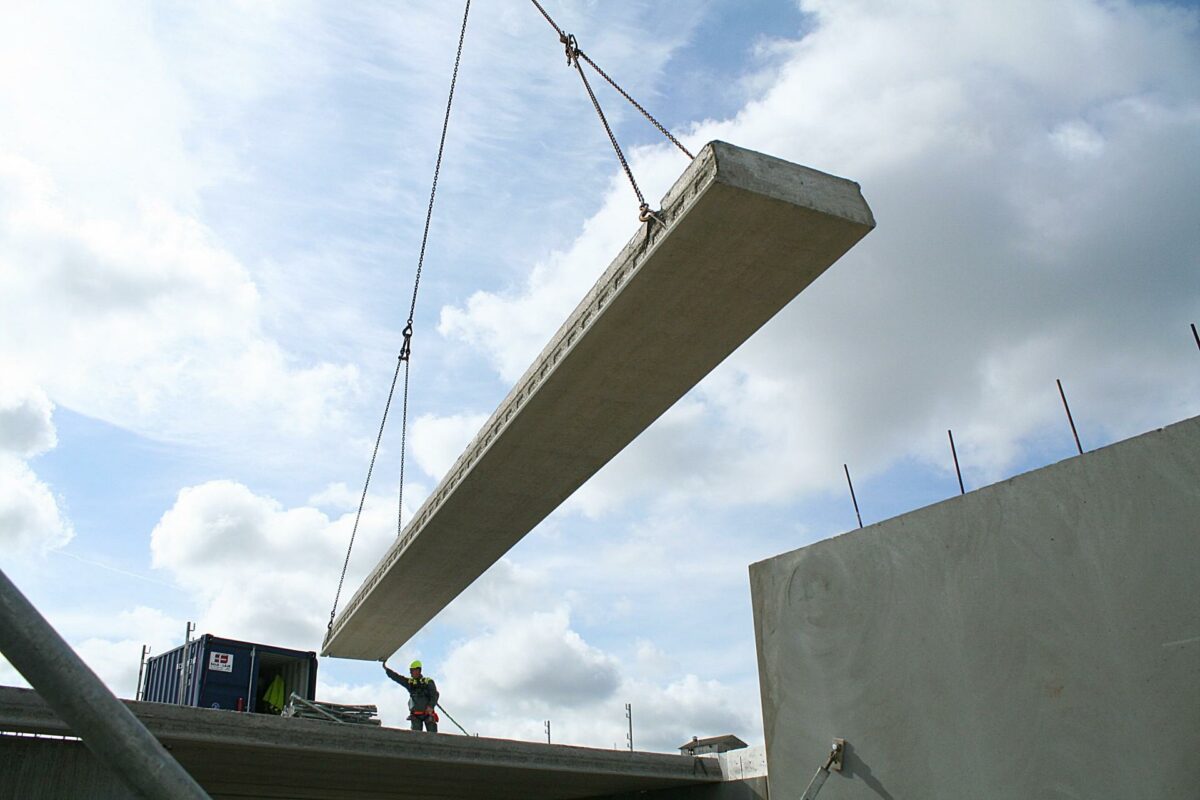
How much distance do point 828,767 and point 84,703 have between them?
5450mm

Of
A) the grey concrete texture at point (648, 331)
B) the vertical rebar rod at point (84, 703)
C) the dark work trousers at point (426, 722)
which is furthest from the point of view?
the dark work trousers at point (426, 722)

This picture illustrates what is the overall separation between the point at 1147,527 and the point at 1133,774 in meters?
1.25

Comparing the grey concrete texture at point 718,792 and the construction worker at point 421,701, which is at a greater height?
the construction worker at point 421,701

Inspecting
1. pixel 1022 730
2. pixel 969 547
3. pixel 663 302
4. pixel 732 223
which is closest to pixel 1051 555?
pixel 969 547

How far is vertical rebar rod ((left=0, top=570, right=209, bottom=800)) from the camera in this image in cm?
184

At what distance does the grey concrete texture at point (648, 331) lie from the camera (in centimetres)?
859

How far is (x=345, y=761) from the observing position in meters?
12.3

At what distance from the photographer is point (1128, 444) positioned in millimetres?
5188

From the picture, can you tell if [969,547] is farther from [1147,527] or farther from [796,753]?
[796,753]

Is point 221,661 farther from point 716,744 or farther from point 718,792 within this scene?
point 716,744

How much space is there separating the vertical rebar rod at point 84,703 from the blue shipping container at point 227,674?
13.3m

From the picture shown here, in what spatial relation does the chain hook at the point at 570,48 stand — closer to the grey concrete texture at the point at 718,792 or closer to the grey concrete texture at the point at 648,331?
the grey concrete texture at the point at 648,331

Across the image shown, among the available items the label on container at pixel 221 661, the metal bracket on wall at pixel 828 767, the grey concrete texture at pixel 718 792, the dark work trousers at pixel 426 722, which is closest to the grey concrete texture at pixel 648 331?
the dark work trousers at pixel 426 722

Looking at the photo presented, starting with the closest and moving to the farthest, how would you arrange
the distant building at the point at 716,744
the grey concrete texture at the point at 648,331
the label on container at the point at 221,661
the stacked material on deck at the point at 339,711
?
the grey concrete texture at the point at 648,331
the stacked material on deck at the point at 339,711
the label on container at the point at 221,661
the distant building at the point at 716,744
